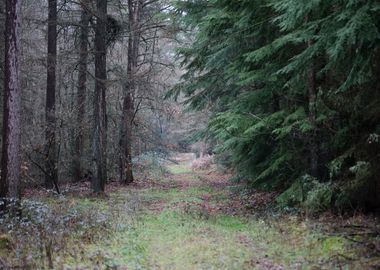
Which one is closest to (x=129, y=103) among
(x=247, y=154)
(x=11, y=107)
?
(x=247, y=154)

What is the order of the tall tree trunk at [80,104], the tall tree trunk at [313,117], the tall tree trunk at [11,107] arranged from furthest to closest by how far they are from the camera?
the tall tree trunk at [80,104] < the tall tree trunk at [11,107] < the tall tree trunk at [313,117]

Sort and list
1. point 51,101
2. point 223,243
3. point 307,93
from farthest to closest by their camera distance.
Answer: point 51,101 → point 307,93 → point 223,243

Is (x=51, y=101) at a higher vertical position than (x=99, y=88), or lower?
lower

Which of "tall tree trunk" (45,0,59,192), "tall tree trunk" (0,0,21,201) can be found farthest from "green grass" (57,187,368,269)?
"tall tree trunk" (45,0,59,192)

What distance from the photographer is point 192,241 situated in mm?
8672

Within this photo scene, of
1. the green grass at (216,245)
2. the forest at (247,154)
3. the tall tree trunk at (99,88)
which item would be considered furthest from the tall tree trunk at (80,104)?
the green grass at (216,245)

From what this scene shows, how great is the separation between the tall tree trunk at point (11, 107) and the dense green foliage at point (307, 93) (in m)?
5.20

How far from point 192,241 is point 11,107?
5873 mm

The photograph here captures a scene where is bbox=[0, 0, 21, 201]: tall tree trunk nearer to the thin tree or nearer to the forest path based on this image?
the forest path

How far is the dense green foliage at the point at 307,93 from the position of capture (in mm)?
7445

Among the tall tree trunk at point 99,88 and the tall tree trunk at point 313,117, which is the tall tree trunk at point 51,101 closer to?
the tall tree trunk at point 99,88

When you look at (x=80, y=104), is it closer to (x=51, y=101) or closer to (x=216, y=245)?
(x=51, y=101)

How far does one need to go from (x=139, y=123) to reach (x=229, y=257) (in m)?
15.7

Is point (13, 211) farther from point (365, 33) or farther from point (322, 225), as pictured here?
point (365, 33)
